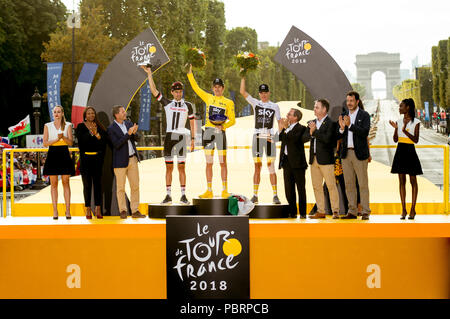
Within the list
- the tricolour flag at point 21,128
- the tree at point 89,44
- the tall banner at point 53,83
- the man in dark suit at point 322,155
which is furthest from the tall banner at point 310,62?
the tree at point 89,44

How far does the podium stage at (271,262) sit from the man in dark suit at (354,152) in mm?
558

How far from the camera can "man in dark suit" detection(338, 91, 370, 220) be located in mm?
7816

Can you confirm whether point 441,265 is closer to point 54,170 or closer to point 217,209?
point 217,209

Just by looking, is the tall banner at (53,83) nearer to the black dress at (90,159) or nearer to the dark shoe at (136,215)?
the black dress at (90,159)

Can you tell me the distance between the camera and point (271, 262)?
23.7 ft

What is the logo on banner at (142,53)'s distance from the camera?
30.6ft

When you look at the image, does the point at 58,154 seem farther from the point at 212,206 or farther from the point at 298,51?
the point at 298,51

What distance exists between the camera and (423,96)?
95.3m

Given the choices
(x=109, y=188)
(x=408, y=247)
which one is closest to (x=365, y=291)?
(x=408, y=247)

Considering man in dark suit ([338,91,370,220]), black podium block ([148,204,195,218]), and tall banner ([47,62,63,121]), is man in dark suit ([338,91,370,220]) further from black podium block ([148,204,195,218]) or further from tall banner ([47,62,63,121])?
tall banner ([47,62,63,121])

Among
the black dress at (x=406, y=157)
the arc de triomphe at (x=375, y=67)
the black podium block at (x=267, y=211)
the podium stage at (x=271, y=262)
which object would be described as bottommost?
the podium stage at (x=271, y=262)

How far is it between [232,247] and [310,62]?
3.47m

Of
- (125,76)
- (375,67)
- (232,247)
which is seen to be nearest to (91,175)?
(125,76)

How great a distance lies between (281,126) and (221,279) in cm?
226
